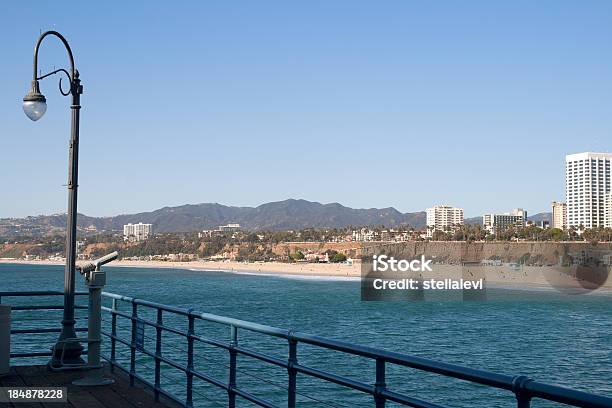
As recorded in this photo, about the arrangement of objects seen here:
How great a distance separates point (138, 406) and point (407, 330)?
4115 centimetres

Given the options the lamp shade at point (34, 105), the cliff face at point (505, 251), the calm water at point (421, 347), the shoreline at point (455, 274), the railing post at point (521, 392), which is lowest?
the shoreline at point (455, 274)

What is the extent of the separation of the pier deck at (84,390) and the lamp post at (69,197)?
0.25 metres

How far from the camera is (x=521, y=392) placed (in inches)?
134

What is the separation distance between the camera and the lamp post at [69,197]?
32.7 ft

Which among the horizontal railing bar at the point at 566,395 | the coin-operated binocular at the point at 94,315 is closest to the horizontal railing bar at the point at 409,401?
the horizontal railing bar at the point at 566,395

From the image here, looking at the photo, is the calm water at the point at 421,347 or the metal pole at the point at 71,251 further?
the calm water at the point at 421,347

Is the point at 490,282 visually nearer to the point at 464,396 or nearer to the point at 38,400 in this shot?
the point at 464,396

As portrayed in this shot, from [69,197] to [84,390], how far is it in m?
2.70

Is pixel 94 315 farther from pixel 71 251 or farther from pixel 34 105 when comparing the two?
pixel 34 105

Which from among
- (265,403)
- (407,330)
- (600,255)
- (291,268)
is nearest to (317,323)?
(407,330)

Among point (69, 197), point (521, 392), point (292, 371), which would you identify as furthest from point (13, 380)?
point (521, 392)

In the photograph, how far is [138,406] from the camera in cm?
775

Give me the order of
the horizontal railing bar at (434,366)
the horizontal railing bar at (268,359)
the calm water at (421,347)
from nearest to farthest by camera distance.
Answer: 1. the horizontal railing bar at (434,366)
2. the horizontal railing bar at (268,359)
3. the calm water at (421,347)

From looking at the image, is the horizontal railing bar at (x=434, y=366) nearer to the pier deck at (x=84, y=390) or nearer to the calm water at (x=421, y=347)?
the calm water at (x=421, y=347)
